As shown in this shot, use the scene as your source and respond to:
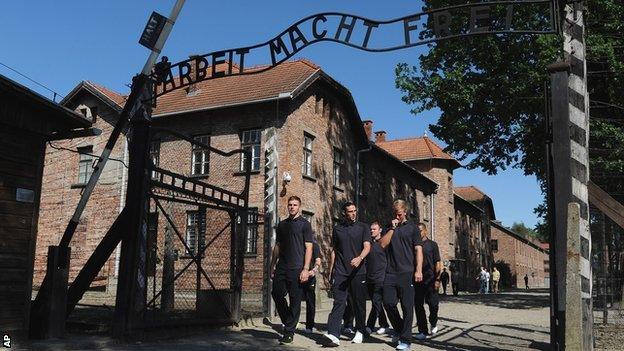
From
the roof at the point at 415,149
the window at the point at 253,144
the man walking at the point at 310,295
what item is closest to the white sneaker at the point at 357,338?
the man walking at the point at 310,295

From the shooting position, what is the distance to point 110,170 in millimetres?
24516

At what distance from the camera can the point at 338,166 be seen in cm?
2642

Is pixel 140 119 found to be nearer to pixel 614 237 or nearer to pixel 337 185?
pixel 614 237

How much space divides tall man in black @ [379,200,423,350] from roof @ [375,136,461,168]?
3373 cm

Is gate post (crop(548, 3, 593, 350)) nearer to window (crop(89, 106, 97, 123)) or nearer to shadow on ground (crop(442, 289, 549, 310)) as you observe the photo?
shadow on ground (crop(442, 289, 549, 310))

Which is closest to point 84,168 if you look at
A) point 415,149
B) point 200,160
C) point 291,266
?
point 200,160

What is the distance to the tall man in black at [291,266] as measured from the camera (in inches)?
320

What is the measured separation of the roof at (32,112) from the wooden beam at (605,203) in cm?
685

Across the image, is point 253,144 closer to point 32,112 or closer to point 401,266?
point 32,112

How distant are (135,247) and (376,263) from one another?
3.40m

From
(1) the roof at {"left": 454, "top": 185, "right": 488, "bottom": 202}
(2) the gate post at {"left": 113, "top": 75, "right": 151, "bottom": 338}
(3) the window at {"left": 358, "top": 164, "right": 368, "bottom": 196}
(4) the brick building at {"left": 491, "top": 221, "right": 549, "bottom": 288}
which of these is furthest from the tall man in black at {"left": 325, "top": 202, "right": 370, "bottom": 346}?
(4) the brick building at {"left": 491, "top": 221, "right": 549, "bottom": 288}

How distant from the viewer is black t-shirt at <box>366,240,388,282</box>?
29.2ft

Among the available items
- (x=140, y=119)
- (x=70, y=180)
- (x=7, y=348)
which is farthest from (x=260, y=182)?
(x=7, y=348)

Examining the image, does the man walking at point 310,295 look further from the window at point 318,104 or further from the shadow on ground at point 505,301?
the window at point 318,104
